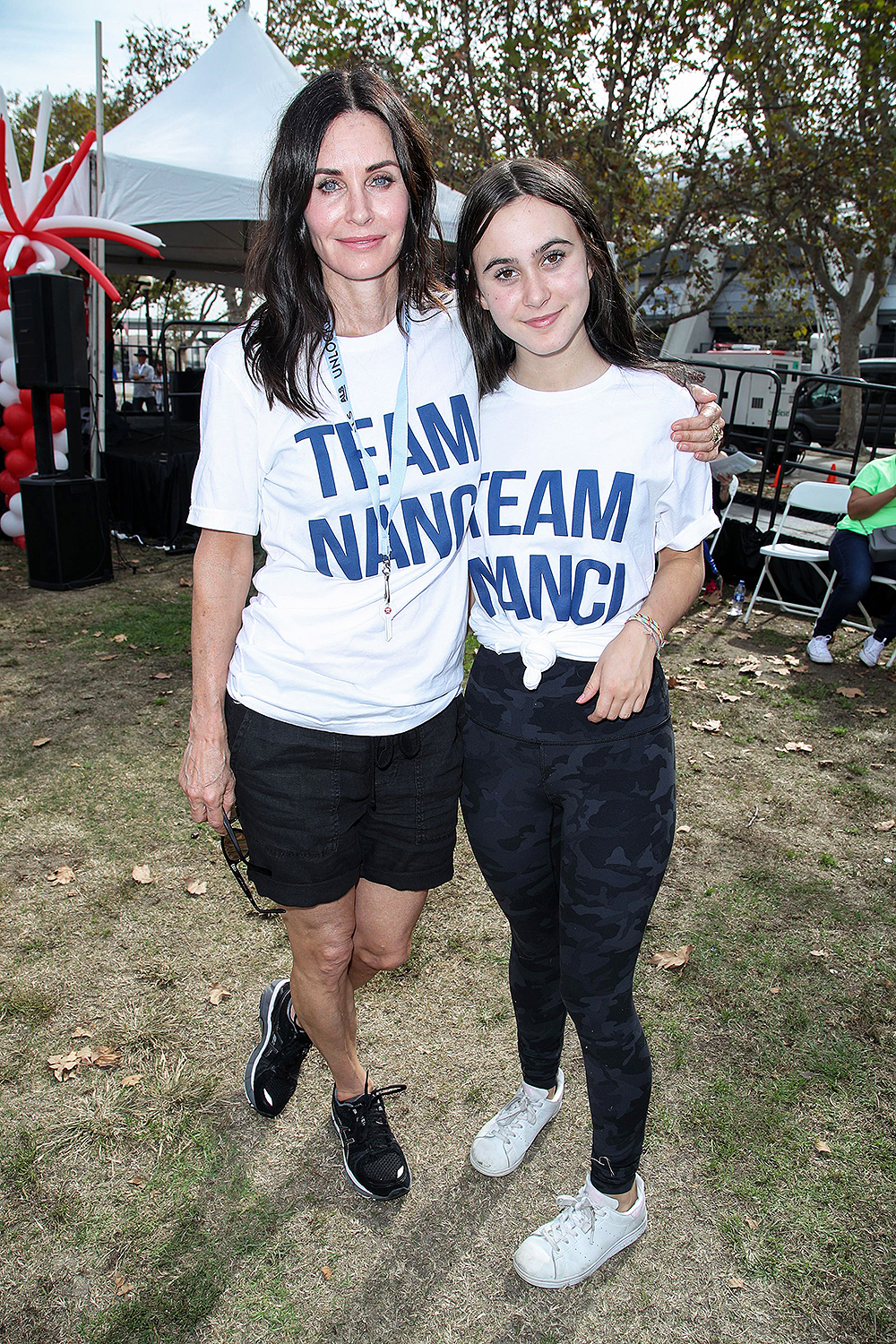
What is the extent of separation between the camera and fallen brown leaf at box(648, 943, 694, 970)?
3205 mm

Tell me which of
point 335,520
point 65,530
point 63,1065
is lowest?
point 63,1065

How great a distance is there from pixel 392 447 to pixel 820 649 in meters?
5.50

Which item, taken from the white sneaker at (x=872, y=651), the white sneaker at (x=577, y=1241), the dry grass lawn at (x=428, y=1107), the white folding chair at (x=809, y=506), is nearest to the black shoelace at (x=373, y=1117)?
the dry grass lawn at (x=428, y=1107)

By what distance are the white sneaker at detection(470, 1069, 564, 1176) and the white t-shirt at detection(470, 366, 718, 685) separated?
4.46 feet

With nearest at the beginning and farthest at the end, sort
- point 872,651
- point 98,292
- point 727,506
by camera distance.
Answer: point 872,651, point 727,506, point 98,292

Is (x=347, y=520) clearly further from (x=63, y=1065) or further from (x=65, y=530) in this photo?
(x=65, y=530)

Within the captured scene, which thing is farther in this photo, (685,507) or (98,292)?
(98,292)

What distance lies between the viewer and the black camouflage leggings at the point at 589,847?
1.74 metres

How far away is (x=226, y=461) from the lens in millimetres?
1717

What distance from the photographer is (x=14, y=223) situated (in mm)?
8273

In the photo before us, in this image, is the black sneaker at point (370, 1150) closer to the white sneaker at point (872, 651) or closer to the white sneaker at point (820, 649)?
the white sneaker at point (820, 649)

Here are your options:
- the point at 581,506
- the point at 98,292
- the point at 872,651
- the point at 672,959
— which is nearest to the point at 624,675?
the point at 581,506

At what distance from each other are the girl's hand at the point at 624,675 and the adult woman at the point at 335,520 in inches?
14.9

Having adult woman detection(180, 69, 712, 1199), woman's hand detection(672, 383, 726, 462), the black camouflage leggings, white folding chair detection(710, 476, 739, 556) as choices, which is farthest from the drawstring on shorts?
white folding chair detection(710, 476, 739, 556)
